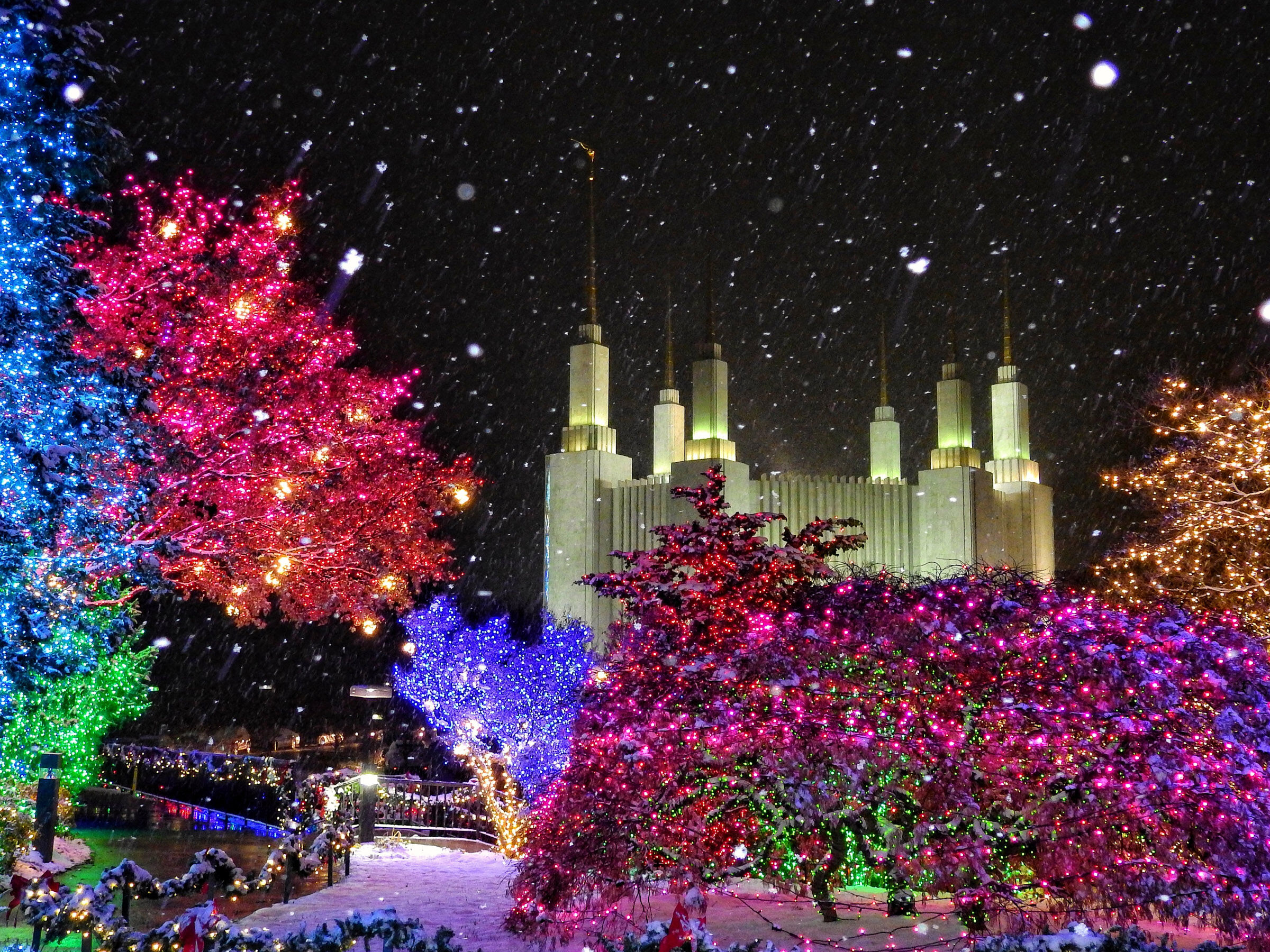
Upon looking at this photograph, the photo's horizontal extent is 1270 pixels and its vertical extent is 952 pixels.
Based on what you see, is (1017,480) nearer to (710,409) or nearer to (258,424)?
(710,409)

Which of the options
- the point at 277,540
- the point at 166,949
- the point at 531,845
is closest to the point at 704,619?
the point at 531,845

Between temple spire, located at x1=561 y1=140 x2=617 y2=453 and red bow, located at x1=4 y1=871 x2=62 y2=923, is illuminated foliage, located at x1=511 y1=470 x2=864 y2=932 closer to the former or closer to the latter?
red bow, located at x1=4 y1=871 x2=62 y2=923

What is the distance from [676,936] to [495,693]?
12.4m

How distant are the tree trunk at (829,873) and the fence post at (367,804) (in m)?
6.96

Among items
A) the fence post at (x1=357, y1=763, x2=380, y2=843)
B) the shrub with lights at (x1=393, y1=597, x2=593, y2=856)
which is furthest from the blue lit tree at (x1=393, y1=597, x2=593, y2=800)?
the fence post at (x1=357, y1=763, x2=380, y2=843)

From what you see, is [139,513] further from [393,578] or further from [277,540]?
[393,578]

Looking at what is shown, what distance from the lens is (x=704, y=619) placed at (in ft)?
34.3

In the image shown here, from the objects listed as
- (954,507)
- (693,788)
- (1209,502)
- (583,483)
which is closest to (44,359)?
(693,788)

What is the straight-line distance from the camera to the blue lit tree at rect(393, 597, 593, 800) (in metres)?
17.3

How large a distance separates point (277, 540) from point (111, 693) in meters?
3.86

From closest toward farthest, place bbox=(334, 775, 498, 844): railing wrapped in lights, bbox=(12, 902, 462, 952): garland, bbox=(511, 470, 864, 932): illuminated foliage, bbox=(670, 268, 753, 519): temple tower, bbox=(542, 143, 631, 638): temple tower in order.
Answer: bbox=(12, 902, 462, 952): garland → bbox=(511, 470, 864, 932): illuminated foliage → bbox=(334, 775, 498, 844): railing wrapped in lights → bbox=(670, 268, 753, 519): temple tower → bbox=(542, 143, 631, 638): temple tower

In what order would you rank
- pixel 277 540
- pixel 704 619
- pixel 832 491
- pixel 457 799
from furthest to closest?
pixel 832 491 < pixel 457 799 < pixel 277 540 < pixel 704 619

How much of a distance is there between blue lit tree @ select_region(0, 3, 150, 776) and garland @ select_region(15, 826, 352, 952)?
2156 mm

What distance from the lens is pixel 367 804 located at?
14.6 metres
